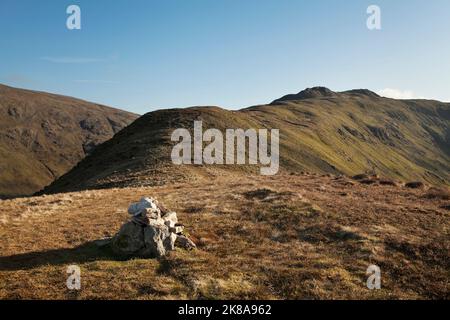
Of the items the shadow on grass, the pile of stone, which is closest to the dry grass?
the shadow on grass

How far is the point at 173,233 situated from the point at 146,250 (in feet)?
6.55

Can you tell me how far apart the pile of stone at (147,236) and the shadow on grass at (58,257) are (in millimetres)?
Answer: 800

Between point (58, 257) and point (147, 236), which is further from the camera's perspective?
point (147, 236)

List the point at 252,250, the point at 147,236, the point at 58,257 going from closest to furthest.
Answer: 1. the point at 58,257
2. the point at 147,236
3. the point at 252,250

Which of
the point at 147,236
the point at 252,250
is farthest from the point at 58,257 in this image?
the point at 252,250

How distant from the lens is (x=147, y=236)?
2172 centimetres

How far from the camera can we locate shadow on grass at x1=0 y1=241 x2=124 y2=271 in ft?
64.7

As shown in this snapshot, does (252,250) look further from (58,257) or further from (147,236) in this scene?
(58,257)

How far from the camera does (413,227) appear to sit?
26547 mm

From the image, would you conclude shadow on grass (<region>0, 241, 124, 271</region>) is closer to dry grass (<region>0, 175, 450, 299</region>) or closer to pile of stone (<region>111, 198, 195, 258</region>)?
dry grass (<region>0, 175, 450, 299</region>)

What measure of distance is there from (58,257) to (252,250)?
411 inches

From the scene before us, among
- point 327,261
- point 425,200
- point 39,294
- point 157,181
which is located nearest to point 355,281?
point 327,261

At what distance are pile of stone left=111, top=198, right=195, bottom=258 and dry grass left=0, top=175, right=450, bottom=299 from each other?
766 mm
